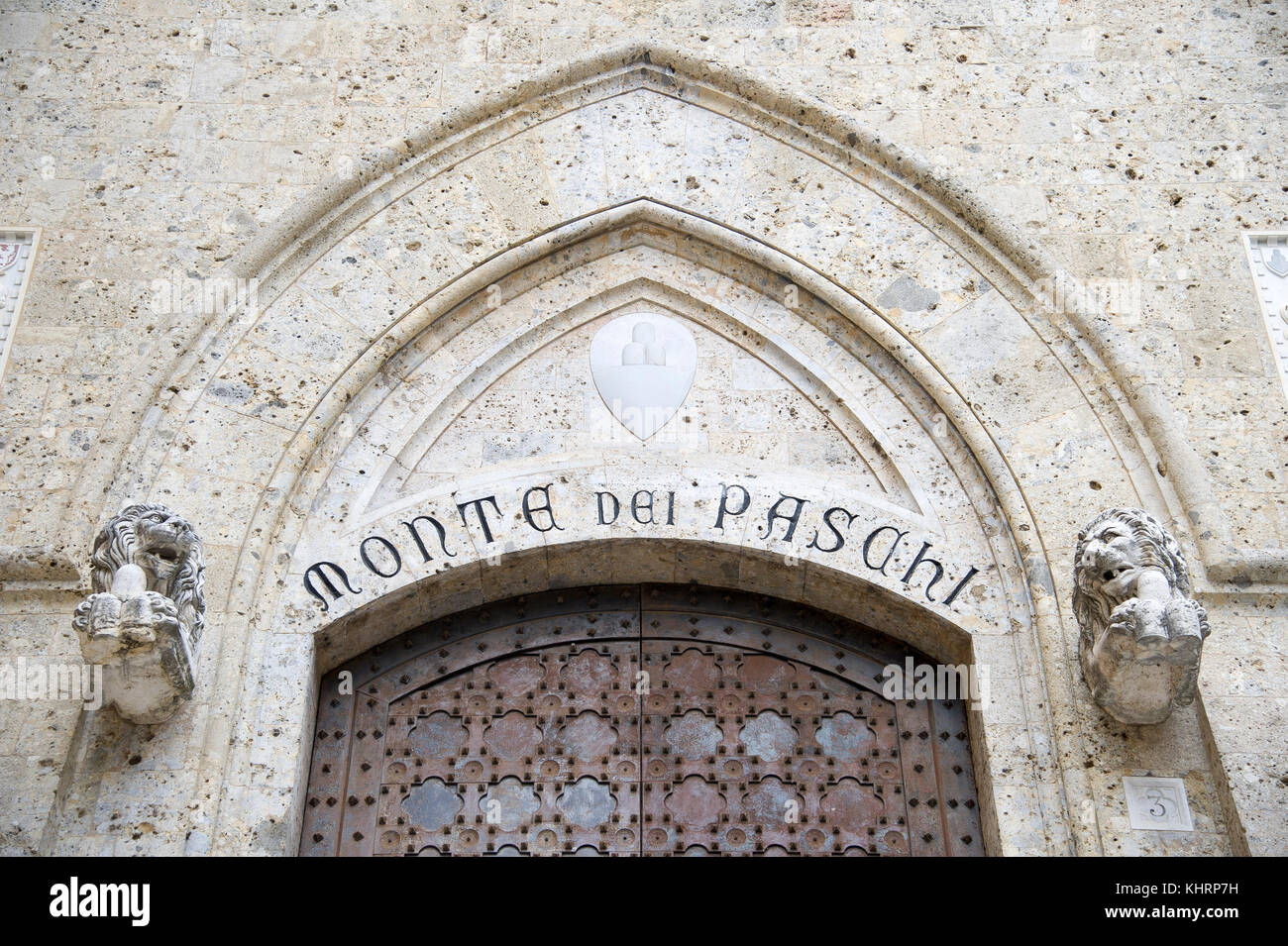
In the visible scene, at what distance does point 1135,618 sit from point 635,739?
1.98 m

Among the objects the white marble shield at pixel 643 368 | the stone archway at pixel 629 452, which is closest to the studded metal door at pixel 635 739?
the stone archway at pixel 629 452

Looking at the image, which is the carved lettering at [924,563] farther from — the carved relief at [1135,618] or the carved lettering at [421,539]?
the carved lettering at [421,539]

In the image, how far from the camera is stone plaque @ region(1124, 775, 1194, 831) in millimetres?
5922

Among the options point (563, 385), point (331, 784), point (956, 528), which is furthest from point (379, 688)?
point (956, 528)

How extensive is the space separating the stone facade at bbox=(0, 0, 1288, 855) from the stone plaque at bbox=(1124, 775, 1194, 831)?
0.12ft

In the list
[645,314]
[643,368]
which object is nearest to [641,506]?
[643,368]

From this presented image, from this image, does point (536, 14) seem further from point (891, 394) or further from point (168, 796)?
point (168, 796)

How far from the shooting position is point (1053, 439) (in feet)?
22.4

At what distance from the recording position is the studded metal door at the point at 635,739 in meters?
6.36

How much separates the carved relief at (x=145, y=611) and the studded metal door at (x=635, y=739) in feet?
2.68

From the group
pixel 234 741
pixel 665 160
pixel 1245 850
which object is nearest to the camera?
pixel 1245 850

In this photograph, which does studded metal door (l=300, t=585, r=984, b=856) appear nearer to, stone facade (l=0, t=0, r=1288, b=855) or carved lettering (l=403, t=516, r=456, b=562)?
stone facade (l=0, t=0, r=1288, b=855)
